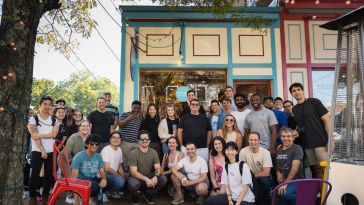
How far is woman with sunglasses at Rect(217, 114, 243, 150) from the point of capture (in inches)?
234

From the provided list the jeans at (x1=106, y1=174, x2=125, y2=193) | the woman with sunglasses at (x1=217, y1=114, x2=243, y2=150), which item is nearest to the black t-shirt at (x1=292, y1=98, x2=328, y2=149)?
the woman with sunglasses at (x1=217, y1=114, x2=243, y2=150)

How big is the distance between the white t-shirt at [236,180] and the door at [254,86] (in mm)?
4756

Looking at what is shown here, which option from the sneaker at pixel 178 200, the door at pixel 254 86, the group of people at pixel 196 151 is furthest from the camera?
the door at pixel 254 86

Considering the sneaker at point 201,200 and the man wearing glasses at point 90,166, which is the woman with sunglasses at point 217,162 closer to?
the sneaker at point 201,200

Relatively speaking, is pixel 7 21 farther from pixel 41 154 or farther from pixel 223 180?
pixel 223 180

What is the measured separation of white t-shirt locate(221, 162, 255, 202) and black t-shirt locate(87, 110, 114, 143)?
2878mm

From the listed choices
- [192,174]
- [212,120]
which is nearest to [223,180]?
[192,174]

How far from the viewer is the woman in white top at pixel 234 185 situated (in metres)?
4.79

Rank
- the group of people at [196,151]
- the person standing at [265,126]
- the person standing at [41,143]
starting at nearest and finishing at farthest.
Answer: the group of people at [196,151] → the person standing at [41,143] → the person standing at [265,126]

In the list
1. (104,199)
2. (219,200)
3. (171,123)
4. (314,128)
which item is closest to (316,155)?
(314,128)

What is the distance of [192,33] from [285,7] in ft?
10.3

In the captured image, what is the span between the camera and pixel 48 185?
5.65 metres

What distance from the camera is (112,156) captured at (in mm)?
5941

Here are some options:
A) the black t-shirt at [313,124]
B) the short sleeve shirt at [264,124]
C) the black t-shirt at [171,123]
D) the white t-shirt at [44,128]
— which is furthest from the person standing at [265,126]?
the white t-shirt at [44,128]
